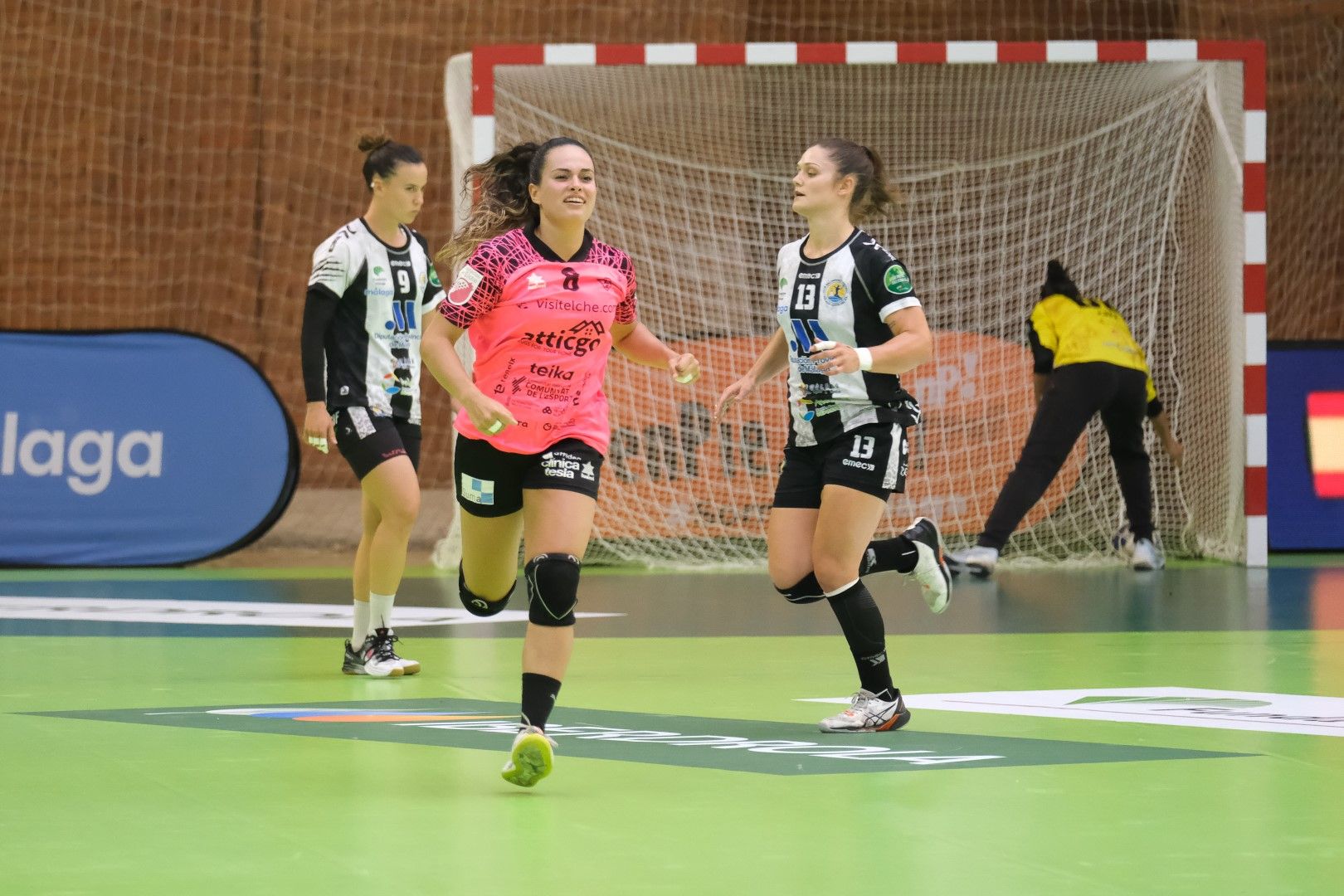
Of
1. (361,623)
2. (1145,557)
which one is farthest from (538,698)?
(1145,557)

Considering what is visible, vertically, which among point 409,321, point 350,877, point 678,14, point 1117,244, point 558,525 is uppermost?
point 678,14

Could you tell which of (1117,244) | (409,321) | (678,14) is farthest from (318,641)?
(678,14)

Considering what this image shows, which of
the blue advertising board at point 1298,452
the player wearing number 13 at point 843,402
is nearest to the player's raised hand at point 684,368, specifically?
the player wearing number 13 at point 843,402

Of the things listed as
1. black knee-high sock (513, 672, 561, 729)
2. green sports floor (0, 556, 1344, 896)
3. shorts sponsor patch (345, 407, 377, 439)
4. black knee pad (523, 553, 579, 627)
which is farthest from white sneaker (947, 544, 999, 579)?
black knee-high sock (513, 672, 561, 729)

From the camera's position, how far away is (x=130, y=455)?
442 inches

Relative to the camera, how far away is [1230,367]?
11.4 meters

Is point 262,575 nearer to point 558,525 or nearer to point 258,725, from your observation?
point 258,725

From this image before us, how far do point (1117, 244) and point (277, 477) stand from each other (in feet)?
18.5

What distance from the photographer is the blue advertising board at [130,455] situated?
36.7 ft

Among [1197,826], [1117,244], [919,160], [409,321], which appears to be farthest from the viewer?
[919,160]

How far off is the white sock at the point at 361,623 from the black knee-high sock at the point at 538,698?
7.77 feet

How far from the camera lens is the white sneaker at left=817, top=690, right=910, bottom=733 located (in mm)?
5293

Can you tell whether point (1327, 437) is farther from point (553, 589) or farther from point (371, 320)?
point (553, 589)

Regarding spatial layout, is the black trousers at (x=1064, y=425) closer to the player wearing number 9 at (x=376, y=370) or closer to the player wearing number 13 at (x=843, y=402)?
the player wearing number 9 at (x=376, y=370)
